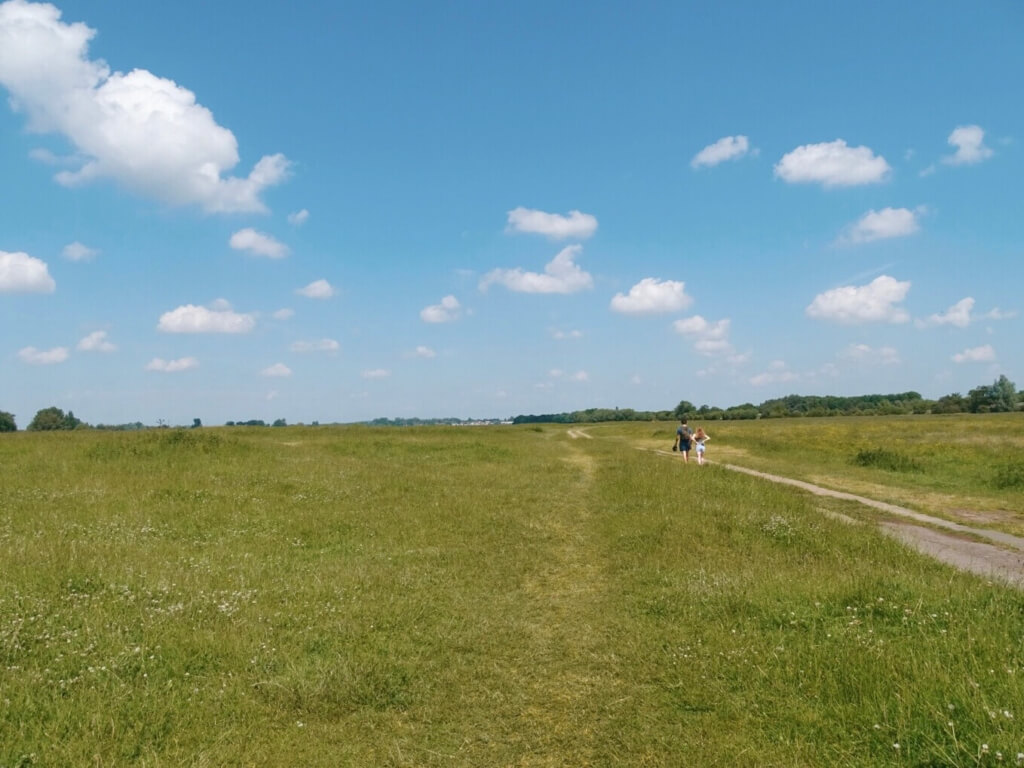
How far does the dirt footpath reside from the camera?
9.43 m

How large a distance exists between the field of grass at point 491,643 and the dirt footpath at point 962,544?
1007mm

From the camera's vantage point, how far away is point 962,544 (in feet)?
38.4

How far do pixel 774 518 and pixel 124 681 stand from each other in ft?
37.4

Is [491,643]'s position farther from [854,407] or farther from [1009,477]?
[854,407]

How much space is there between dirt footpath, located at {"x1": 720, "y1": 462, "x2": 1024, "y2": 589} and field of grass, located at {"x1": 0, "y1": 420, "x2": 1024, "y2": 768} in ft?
3.30

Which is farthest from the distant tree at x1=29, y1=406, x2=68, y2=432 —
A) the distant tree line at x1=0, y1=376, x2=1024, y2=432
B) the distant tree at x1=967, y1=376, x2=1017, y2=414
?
the distant tree at x1=967, y1=376, x2=1017, y2=414

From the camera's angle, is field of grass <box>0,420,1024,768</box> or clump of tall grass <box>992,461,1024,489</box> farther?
clump of tall grass <box>992,461,1024,489</box>

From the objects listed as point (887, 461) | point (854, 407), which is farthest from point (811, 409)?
point (887, 461)

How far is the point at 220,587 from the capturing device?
26.3ft

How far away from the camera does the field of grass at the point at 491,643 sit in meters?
4.50

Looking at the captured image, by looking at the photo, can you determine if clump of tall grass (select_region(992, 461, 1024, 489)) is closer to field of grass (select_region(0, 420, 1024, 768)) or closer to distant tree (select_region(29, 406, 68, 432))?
field of grass (select_region(0, 420, 1024, 768))

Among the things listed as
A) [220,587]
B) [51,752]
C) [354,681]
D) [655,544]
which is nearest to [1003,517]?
[655,544]

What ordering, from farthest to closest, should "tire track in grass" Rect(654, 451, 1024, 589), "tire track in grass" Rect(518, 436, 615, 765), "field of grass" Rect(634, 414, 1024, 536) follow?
"field of grass" Rect(634, 414, 1024, 536)
"tire track in grass" Rect(654, 451, 1024, 589)
"tire track in grass" Rect(518, 436, 615, 765)

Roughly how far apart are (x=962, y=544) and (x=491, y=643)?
36.0ft
